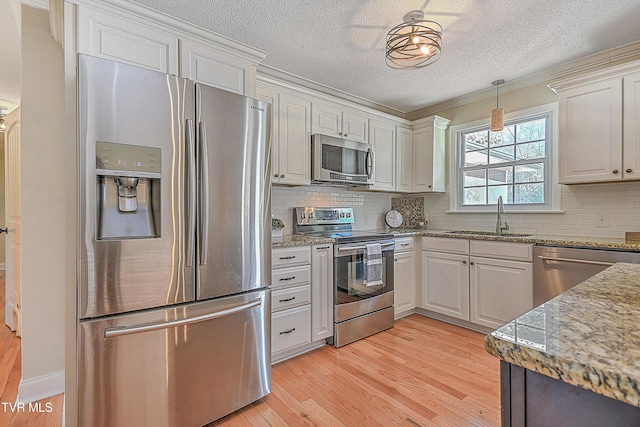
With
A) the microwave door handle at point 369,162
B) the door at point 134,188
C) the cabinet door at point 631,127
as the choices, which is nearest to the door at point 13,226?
the door at point 134,188

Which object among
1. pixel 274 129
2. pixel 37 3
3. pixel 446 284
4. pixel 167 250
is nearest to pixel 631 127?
pixel 446 284

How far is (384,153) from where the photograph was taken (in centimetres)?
360

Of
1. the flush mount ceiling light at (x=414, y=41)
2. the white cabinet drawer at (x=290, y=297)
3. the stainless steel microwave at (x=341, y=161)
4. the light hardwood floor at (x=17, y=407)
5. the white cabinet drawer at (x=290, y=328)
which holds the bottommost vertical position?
the light hardwood floor at (x=17, y=407)

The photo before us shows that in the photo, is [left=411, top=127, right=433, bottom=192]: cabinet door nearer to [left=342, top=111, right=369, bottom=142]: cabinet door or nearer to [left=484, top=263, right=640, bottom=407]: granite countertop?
[left=342, top=111, right=369, bottom=142]: cabinet door

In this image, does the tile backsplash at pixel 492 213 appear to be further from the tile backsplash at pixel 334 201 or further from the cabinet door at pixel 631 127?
the cabinet door at pixel 631 127

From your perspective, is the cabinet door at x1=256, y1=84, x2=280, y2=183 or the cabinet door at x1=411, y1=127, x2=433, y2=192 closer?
the cabinet door at x1=256, y1=84, x2=280, y2=183

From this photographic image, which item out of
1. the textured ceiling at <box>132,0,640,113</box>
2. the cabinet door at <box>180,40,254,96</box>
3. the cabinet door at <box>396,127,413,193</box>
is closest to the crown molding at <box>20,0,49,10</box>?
the textured ceiling at <box>132,0,640,113</box>

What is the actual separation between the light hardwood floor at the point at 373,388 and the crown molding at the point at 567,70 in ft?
8.25

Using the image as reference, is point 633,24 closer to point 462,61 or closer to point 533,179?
point 462,61

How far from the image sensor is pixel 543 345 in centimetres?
53

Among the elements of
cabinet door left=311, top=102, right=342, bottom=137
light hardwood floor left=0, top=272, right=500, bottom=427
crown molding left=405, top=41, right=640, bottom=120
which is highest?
crown molding left=405, top=41, right=640, bottom=120

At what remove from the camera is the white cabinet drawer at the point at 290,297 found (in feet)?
7.75

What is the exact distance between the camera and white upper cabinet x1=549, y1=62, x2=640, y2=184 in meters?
2.39

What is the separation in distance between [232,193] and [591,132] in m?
2.83
